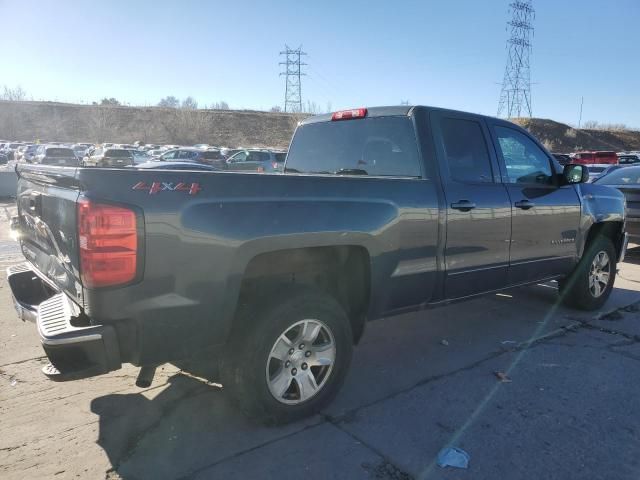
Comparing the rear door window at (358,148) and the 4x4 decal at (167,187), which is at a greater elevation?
the rear door window at (358,148)

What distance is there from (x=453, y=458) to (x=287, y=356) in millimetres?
1132

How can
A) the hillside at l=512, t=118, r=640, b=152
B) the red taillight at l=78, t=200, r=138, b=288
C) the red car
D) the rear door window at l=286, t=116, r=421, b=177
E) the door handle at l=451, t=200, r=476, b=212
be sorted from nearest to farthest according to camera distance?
the red taillight at l=78, t=200, r=138, b=288, the door handle at l=451, t=200, r=476, b=212, the rear door window at l=286, t=116, r=421, b=177, the red car, the hillside at l=512, t=118, r=640, b=152

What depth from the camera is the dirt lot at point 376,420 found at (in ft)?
9.42

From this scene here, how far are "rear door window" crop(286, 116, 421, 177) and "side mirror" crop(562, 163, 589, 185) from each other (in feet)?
6.42

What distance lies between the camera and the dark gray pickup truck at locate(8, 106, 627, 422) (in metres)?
2.56

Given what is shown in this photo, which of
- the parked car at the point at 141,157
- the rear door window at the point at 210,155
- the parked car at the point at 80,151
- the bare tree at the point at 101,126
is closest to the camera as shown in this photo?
the rear door window at the point at 210,155

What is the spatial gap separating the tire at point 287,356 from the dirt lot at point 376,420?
169 millimetres

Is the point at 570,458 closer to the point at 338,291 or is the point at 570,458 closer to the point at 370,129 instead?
the point at 338,291

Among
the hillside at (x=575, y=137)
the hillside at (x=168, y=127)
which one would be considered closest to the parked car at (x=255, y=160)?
the hillside at (x=168, y=127)

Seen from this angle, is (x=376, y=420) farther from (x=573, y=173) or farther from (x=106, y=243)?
(x=573, y=173)

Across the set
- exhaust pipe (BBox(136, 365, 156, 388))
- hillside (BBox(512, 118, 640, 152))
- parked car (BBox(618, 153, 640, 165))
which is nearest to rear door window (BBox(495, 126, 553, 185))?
exhaust pipe (BBox(136, 365, 156, 388))

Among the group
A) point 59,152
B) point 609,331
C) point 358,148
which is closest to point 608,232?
point 609,331

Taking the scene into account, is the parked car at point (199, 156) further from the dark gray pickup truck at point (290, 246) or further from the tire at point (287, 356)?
the tire at point (287, 356)

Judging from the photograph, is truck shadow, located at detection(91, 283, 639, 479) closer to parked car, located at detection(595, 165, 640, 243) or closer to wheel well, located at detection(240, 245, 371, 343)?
wheel well, located at detection(240, 245, 371, 343)
